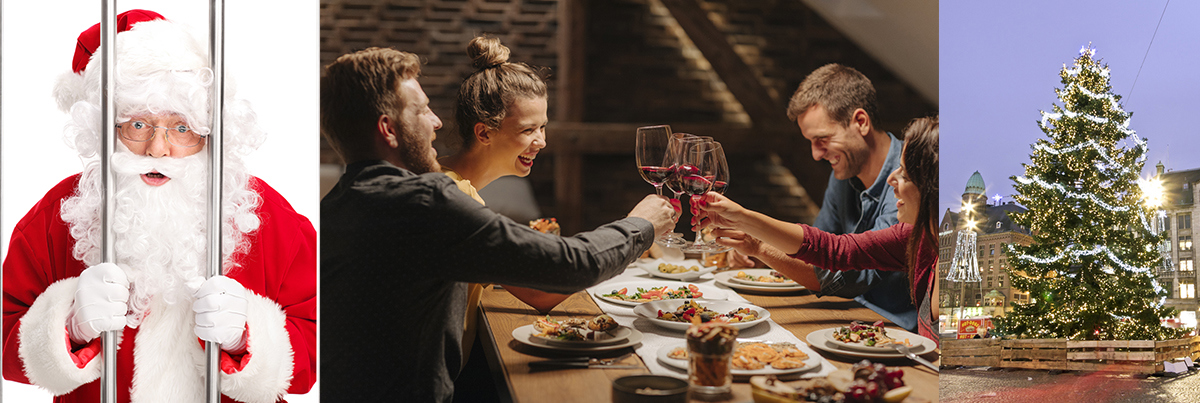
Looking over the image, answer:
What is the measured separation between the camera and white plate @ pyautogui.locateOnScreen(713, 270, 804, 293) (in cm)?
218

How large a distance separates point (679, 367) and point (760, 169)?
2.21ft

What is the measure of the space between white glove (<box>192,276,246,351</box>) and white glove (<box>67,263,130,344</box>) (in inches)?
6.7

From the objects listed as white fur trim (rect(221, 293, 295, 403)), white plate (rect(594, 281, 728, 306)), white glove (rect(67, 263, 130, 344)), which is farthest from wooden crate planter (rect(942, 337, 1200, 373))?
white glove (rect(67, 263, 130, 344))

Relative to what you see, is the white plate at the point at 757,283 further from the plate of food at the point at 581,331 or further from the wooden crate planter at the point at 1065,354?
the wooden crate planter at the point at 1065,354

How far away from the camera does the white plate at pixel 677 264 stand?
2121mm

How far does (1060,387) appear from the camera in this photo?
12.0 feet

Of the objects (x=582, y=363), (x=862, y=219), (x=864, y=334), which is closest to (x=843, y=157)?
(x=862, y=219)

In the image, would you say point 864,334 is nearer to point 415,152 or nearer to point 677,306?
point 677,306

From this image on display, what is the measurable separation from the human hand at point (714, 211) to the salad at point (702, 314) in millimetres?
249

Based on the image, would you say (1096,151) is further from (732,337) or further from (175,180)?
(175,180)

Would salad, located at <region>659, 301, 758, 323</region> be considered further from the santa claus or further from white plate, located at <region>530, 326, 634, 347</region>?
the santa claus

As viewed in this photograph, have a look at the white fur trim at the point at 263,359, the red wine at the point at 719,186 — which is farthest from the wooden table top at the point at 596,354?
the white fur trim at the point at 263,359

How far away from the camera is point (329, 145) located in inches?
79.3

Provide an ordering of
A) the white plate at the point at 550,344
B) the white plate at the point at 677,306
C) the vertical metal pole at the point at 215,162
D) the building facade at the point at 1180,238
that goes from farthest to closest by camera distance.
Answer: the building facade at the point at 1180,238
the white plate at the point at 677,306
the white plate at the point at 550,344
the vertical metal pole at the point at 215,162
